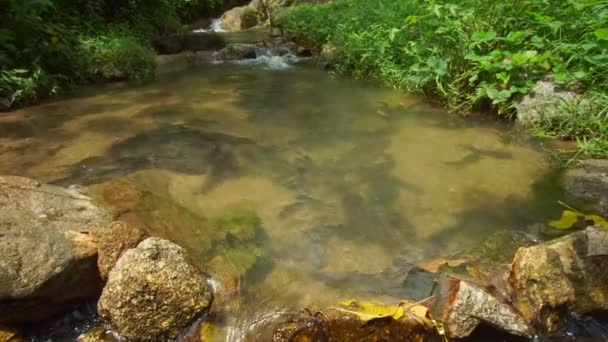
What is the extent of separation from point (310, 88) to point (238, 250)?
453 cm

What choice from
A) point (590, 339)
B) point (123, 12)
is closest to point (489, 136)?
point (590, 339)

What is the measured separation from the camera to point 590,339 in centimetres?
246

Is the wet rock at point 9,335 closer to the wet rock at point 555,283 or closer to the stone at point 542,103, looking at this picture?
the wet rock at point 555,283

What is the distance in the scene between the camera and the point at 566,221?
331 centimetres

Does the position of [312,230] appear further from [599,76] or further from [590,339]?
[599,76]

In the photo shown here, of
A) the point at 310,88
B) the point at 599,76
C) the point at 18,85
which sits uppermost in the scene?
the point at 599,76

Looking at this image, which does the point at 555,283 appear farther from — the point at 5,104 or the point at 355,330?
the point at 5,104

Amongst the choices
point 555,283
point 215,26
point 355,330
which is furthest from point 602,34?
point 215,26

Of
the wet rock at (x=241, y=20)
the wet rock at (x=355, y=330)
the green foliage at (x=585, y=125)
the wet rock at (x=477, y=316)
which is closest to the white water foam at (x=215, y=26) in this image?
the wet rock at (x=241, y=20)

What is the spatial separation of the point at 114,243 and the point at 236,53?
782cm

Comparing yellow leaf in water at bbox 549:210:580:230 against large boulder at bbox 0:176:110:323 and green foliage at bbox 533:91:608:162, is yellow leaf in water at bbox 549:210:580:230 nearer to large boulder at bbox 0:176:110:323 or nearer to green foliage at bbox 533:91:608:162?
green foliage at bbox 533:91:608:162

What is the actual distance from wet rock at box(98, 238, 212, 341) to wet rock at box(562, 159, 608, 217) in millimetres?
2932

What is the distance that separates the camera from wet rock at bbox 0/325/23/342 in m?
2.48

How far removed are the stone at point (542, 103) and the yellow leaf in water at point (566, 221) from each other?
1502 millimetres
